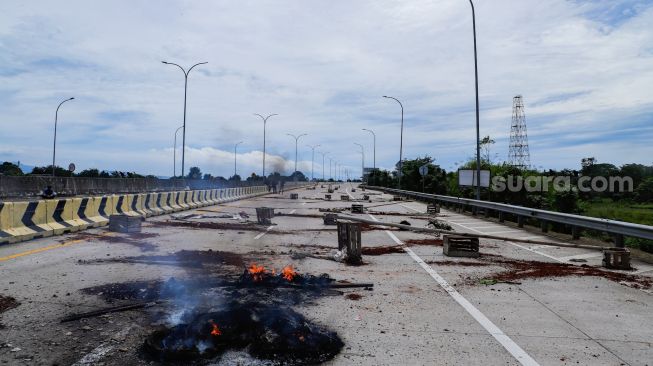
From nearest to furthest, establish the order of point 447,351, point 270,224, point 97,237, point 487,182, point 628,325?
point 447,351, point 628,325, point 97,237, point 270,224, point 487,182

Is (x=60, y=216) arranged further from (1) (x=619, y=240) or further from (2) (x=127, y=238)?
(1) (x=619, y=240)

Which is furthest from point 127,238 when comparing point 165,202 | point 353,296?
point 165,202

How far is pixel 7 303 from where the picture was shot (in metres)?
6.45

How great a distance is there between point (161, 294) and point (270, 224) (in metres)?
12.5

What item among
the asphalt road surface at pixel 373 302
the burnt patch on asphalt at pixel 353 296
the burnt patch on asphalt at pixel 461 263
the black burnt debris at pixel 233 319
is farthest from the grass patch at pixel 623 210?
the black burnt debris at pixel 233 319

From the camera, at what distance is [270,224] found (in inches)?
768

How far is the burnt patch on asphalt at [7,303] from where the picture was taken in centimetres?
620

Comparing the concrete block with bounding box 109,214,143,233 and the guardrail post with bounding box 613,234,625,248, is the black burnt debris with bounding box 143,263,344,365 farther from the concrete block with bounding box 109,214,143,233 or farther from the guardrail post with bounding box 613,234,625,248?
the concrete block with bounding box 109,214,143,233

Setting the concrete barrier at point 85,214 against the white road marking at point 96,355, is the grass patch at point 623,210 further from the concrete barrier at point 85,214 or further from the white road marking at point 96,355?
the white road marking at point 96,355

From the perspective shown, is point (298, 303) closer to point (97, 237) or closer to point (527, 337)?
point (527, 337)

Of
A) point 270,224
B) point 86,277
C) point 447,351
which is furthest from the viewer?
point 270,224

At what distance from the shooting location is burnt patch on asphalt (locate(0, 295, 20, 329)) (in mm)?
6205

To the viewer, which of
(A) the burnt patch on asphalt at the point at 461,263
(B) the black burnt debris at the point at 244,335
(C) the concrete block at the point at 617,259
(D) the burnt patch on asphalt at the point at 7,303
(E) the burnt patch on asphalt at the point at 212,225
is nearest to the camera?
(B) the black burnt debris at the point at 244,335

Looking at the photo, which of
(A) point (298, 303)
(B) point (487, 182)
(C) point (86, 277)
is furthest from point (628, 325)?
(B) point (487, 182)
